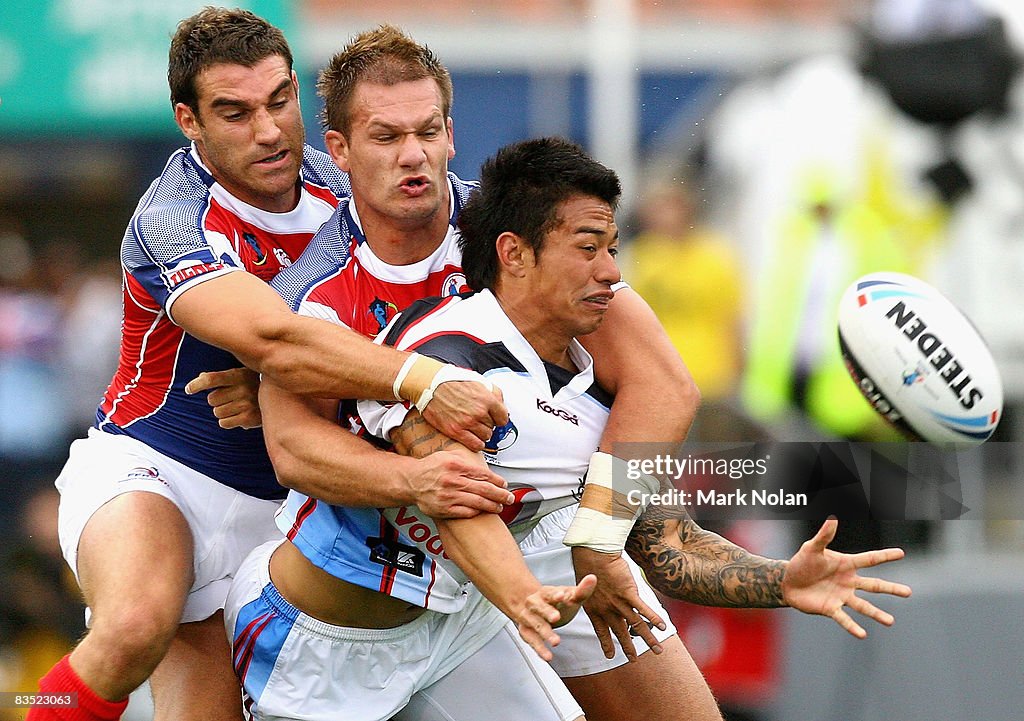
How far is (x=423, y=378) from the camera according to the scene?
3.47 meters

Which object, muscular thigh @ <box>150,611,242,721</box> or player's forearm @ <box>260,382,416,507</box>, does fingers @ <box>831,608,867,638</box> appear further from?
muscular thigh @ <box>150,611,242,721</box>

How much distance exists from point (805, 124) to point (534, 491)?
3.47 metres

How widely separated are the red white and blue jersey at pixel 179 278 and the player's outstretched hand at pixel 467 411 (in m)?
0.89

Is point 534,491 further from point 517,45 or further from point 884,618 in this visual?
point 517,45

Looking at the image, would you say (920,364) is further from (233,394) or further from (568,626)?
(233,394)

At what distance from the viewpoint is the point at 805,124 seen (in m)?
6.59

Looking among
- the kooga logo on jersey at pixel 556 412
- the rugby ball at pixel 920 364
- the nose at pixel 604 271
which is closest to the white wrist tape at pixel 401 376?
the kooga logo on jersey at pixel 556 412

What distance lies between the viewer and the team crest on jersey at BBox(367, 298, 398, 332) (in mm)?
3895

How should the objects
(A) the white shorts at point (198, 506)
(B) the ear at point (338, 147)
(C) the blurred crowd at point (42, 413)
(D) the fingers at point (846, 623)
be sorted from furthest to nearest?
1. (C) the blurred crowd at point (42, 413)
2. (A) the white shorts at point (198, 506)
3. (B) the ear at point (338, 147)
4. (D) the fingers at point (846, 623)

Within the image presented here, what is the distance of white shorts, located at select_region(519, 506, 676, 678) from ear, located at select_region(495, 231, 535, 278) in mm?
779

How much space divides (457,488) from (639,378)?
726 mm

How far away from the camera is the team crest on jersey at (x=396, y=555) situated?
144 inches

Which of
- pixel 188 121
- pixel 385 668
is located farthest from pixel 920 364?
pixel 188 121

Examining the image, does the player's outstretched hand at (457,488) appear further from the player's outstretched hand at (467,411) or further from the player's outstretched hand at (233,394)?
the player's outstretched hand at (233,394)
